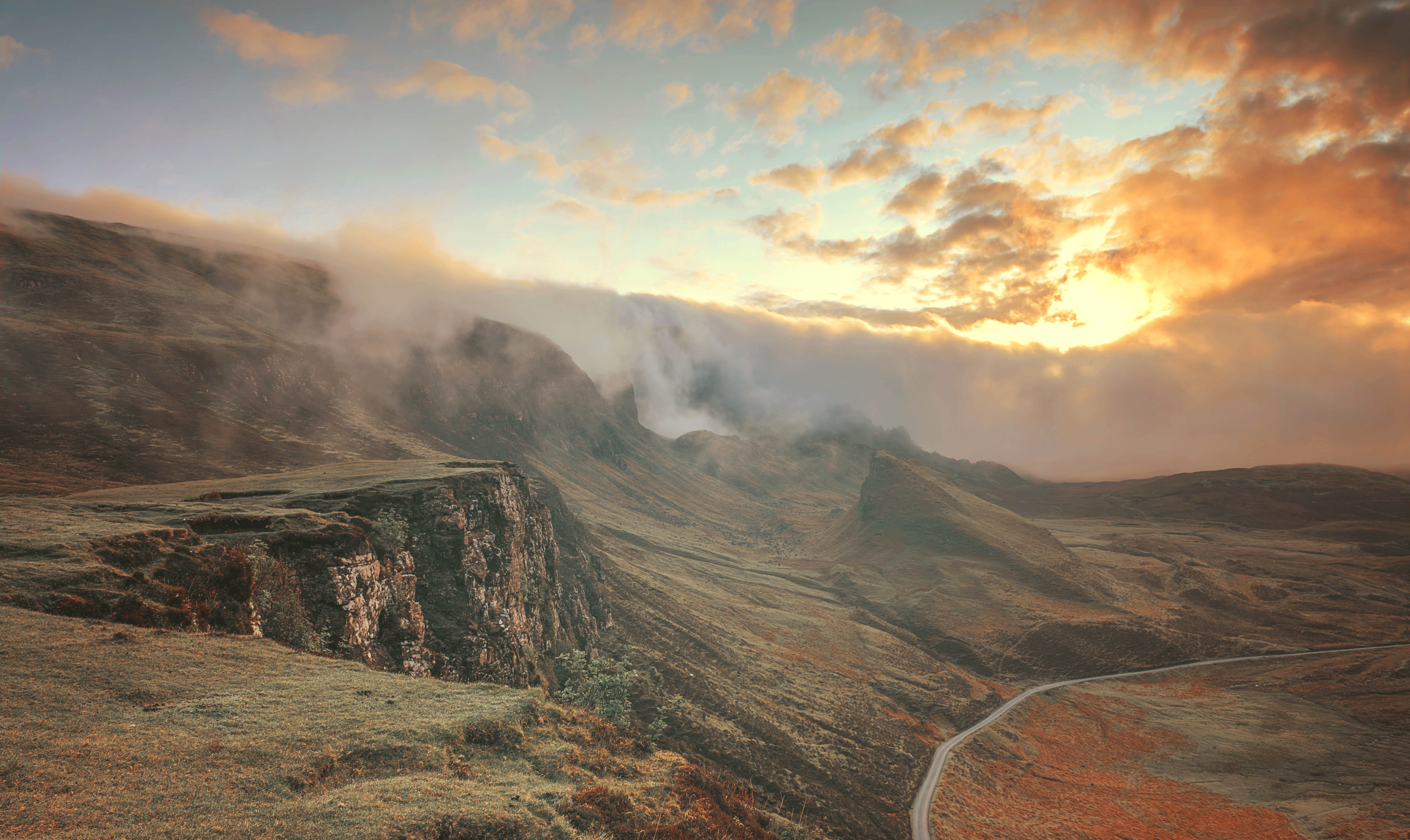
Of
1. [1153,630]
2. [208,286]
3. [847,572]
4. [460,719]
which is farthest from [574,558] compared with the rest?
[208,286]

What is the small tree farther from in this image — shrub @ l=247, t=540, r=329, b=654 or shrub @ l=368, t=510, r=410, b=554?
shrub @ l=247, t=540, r=329, b=654

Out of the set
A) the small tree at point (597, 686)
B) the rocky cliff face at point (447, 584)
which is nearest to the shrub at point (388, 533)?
the rocky cliff face at point (447, 584)

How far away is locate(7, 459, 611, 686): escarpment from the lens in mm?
20844

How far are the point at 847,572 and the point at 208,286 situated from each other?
484 ft

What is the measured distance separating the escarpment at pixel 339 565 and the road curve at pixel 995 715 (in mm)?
28627

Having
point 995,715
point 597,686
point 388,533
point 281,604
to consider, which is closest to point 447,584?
point 388,533

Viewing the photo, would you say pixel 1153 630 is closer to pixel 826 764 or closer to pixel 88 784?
pixel 826 764

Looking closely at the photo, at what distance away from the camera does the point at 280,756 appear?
1420 centimetres

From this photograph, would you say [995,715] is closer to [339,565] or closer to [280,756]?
[339,565]

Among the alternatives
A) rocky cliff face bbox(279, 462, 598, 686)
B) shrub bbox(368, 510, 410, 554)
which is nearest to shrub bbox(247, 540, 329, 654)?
rocky cliff face bbox(279, 462, 598, 686)

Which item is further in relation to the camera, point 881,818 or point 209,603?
point 881,818

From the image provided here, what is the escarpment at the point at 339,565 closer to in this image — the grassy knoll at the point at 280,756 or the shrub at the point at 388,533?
the shrub at the point at 388,533

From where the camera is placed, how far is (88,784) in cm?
1090

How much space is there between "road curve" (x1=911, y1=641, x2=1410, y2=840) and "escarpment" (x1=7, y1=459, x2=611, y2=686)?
28.6 m
